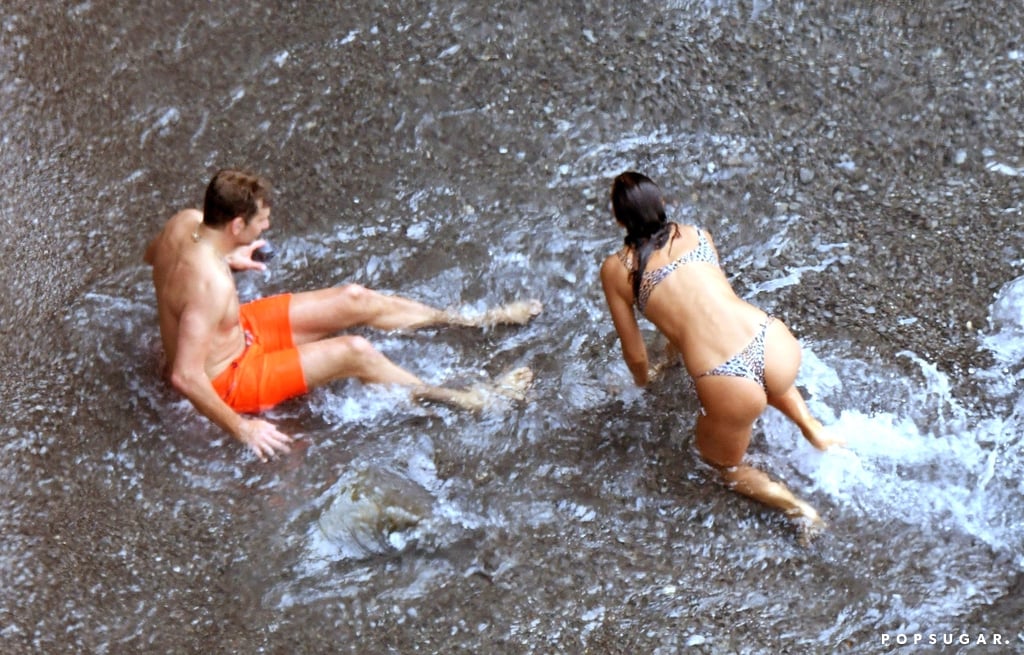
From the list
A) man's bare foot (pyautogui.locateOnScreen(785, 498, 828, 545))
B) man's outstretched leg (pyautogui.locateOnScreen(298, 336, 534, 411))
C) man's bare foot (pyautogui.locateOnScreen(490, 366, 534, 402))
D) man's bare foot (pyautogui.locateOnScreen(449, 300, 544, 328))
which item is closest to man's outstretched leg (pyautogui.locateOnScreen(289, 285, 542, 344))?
man's bare foot (pyautogui.locateOnScreen(449, 300, 544, 328))

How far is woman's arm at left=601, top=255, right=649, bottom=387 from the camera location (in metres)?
3.86

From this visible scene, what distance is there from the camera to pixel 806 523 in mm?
4059

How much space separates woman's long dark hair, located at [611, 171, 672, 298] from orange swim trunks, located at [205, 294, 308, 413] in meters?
1.64

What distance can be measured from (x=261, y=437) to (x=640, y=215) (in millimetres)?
1908

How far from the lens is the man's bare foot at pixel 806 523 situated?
4047 mm

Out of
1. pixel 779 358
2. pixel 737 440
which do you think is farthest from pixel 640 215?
pixel 737 440

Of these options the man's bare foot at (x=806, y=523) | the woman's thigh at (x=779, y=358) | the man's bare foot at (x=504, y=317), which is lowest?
the man's bare foot at (x=806, y=523)

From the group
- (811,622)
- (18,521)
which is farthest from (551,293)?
(18,521)

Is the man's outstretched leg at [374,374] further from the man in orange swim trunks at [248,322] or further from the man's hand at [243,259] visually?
the man's hand at [243,259]

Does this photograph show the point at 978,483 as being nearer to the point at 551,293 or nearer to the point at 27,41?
the point at 551,293

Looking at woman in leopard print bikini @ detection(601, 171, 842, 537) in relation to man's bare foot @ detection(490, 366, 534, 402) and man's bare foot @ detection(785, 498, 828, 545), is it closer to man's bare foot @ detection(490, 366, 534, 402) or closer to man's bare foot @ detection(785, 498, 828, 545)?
man's bare foot @ detection(785, 498, 828, 545)

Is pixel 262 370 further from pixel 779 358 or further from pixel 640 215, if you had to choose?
pixel 779 358

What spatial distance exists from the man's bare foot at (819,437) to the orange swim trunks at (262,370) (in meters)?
2.23

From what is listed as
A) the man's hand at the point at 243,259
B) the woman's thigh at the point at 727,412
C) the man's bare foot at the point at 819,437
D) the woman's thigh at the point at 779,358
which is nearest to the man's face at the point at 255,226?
the man's hand at the point at 243,259
